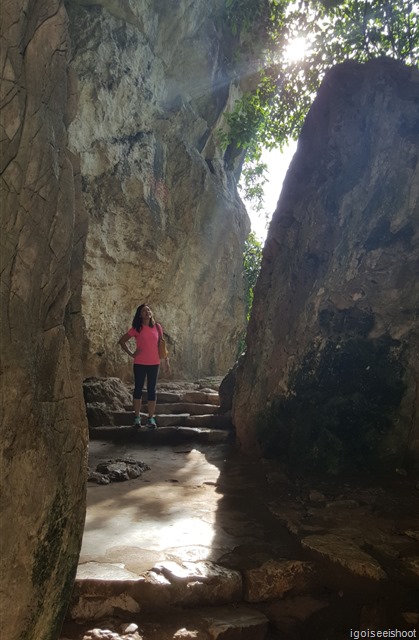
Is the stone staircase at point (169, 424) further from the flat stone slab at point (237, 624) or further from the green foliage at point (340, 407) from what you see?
the flat stone slab at point (237, 624)

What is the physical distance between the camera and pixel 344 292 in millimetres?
4750

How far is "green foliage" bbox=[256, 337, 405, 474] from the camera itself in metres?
4.21

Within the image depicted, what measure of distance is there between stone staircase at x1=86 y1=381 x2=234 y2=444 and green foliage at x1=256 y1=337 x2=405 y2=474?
1511mm

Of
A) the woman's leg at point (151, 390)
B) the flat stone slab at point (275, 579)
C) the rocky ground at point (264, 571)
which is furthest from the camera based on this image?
the woman's leg at point (151, 390)

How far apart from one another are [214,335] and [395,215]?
10431mm

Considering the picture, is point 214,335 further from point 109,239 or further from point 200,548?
point 200,548

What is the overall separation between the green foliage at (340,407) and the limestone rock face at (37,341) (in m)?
2.81

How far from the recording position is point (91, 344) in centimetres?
954

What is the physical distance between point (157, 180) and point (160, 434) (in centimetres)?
711

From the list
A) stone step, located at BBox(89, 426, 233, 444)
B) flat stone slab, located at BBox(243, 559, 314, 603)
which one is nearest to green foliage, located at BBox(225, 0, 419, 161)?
stone step, located at BBox(89, 426, 233, 444)

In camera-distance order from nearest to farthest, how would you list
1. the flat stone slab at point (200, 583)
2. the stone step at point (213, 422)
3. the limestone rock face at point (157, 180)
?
1. the flat stone slab at point (200, 583)
2. the stone step at point (213, 422)
3. the limestone rock face at point (157, 180)

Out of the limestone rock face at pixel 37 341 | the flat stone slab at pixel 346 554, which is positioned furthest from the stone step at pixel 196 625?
the flat stone slab at pixel 346 554

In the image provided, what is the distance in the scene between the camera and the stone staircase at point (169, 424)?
6.12 meters

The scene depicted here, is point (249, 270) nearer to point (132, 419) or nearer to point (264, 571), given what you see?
point (132, 419)
